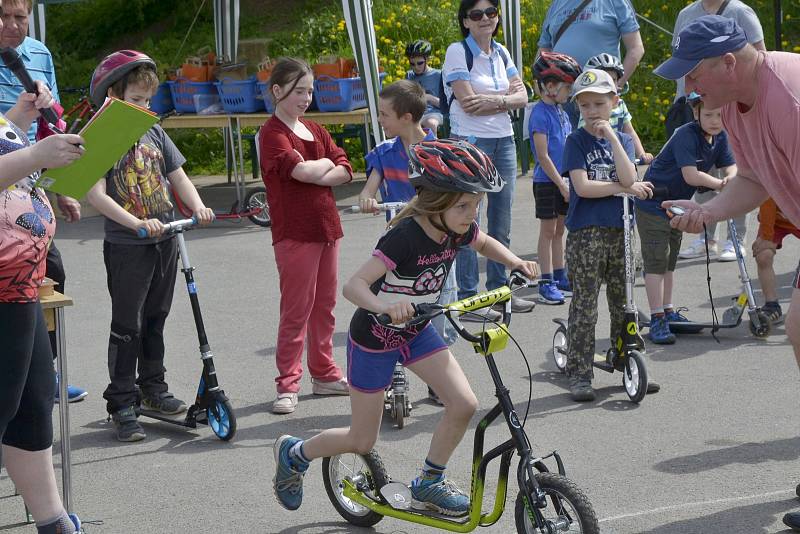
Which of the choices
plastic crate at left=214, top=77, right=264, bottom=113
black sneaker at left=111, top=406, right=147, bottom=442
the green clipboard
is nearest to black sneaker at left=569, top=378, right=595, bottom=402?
black sneaker at left=111, top=406, right=147, bottom=442

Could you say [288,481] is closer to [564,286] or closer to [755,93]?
[755,93]

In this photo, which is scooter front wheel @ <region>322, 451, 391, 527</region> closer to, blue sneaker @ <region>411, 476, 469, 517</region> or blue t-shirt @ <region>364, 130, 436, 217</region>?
blue sneaker @ <region>411, 476, 469, 517</region>

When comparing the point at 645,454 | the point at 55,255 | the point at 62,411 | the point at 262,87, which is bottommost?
the point at 645,454

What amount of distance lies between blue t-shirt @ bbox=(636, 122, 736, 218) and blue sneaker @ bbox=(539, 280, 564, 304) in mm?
1415

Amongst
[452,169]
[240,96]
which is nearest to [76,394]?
[452,169]

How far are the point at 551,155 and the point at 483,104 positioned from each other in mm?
773

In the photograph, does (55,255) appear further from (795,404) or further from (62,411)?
(795,404)

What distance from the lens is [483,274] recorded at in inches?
396

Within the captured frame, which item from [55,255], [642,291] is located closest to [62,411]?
A: [55,255]

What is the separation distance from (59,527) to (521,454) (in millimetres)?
1785

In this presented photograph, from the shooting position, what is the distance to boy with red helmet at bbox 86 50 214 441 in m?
5.77

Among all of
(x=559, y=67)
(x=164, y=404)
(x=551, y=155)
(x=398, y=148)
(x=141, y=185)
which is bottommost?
(x=164, y=404)

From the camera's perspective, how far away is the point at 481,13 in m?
8.63

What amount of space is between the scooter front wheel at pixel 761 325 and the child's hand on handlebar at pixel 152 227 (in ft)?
13.8
